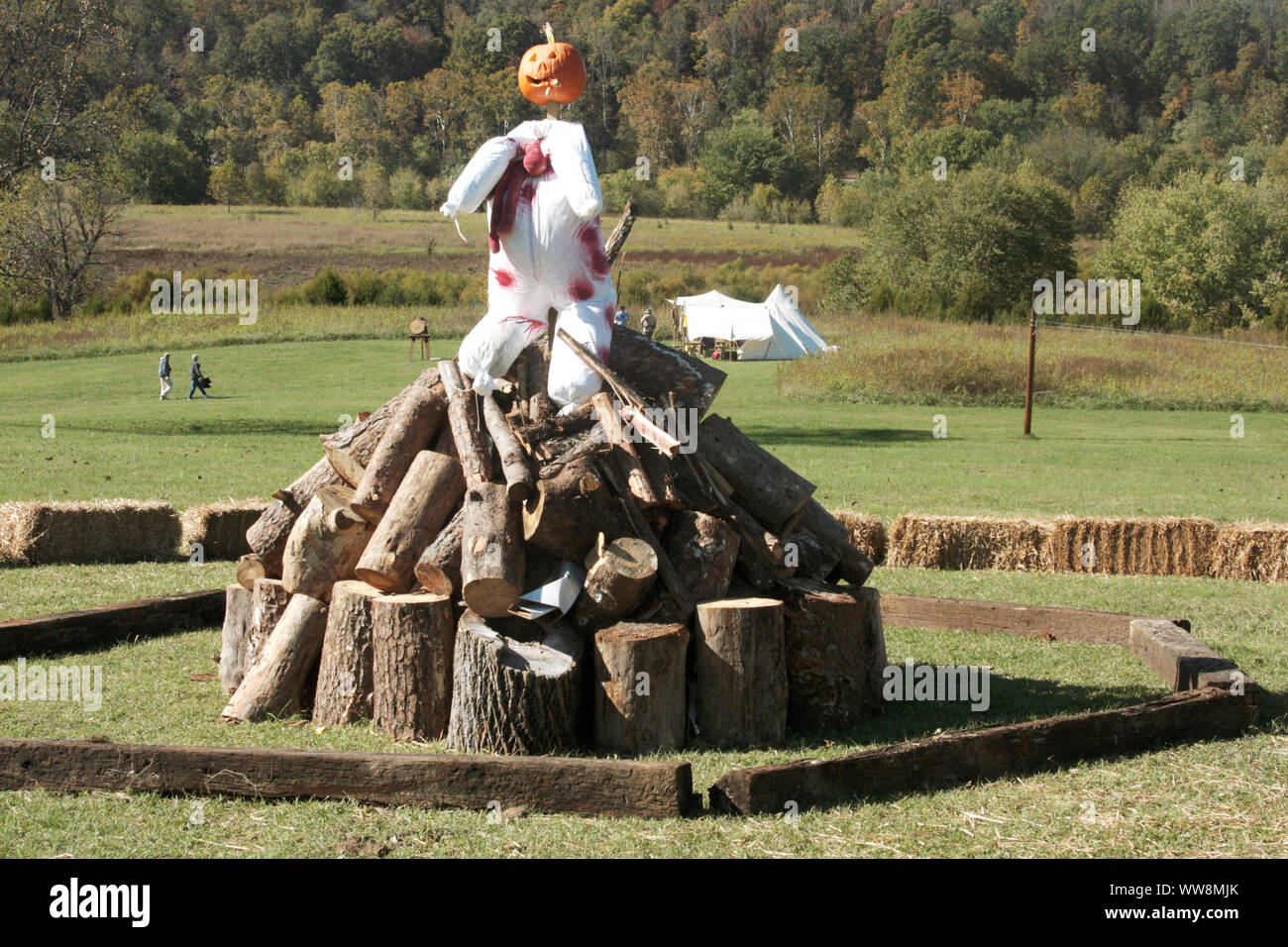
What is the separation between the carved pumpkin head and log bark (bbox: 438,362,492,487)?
1.76 meters

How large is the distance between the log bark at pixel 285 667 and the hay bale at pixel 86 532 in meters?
6.04

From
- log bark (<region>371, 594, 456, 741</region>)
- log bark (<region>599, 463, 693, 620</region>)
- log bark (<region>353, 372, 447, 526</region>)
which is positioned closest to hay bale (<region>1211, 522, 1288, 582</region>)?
log bark (<region>599, 463, 693, 620</region>)

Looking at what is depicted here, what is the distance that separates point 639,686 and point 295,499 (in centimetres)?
283

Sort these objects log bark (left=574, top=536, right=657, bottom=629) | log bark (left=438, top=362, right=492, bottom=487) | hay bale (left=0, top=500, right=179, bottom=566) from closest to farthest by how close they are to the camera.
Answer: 1. log bark (left=574, top=536, right=657, bottom=629)
2. log bark (left=438, top=362, right=492, bottom=487)
3. hay bale (left=0, top=500, right=179, bottom=566)

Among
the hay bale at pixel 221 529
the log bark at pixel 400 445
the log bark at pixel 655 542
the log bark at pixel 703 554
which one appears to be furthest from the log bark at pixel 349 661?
the hay bale at pixel 221 529

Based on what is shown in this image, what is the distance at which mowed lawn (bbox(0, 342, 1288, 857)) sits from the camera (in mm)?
5309

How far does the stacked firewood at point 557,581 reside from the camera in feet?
21.5

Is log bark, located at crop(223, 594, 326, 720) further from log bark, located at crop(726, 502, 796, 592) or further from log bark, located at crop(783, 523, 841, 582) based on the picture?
log bark, located at crop(783, 523, 841, 582)

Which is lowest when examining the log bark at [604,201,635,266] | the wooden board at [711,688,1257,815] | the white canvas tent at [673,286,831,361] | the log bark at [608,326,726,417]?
the wooden board at [711,688,1257,815]

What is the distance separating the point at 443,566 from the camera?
693cm

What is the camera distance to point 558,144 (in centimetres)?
768

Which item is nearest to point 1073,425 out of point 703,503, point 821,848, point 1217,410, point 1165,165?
point 1217,410

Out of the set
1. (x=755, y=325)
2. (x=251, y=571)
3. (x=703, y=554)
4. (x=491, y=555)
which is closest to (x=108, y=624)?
(x=251, y=571)
